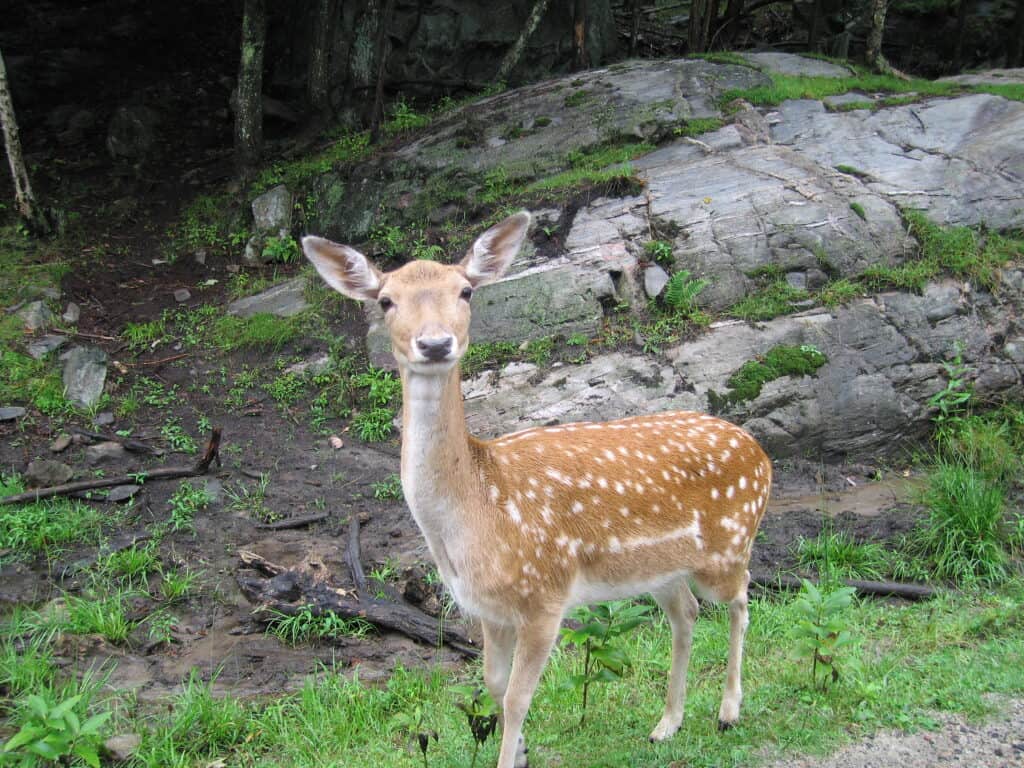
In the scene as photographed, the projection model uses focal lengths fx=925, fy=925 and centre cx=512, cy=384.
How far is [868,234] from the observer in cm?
900

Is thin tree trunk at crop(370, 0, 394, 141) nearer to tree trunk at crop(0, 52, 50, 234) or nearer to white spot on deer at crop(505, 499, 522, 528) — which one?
tree trunk at crop(0, 52, 50, 234)

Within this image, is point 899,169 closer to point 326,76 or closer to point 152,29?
point 326,76

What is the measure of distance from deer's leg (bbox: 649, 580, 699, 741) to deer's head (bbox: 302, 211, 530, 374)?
175 centimetres

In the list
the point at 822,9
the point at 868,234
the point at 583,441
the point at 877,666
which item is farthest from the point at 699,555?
the point at 822,9

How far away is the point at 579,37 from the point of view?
13.2 meters

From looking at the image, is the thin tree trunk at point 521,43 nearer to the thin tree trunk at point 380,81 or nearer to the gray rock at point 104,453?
the thin tree trunk at point 380,81

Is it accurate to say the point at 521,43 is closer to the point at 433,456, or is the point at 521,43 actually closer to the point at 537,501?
the point at 537,501

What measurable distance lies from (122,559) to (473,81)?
9.34m

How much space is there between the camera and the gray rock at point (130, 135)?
499 inches

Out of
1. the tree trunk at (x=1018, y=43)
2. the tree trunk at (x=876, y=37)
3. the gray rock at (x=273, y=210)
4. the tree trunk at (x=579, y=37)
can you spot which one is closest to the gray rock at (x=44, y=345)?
the gray rock at (x=273, y=210)

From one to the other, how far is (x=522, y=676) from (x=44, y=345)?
23.2ft

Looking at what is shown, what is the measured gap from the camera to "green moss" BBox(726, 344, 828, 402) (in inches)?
316

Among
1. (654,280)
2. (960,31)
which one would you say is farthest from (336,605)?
(960,31)

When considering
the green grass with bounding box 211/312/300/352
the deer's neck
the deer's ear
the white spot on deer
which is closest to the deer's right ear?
the deer's ear
